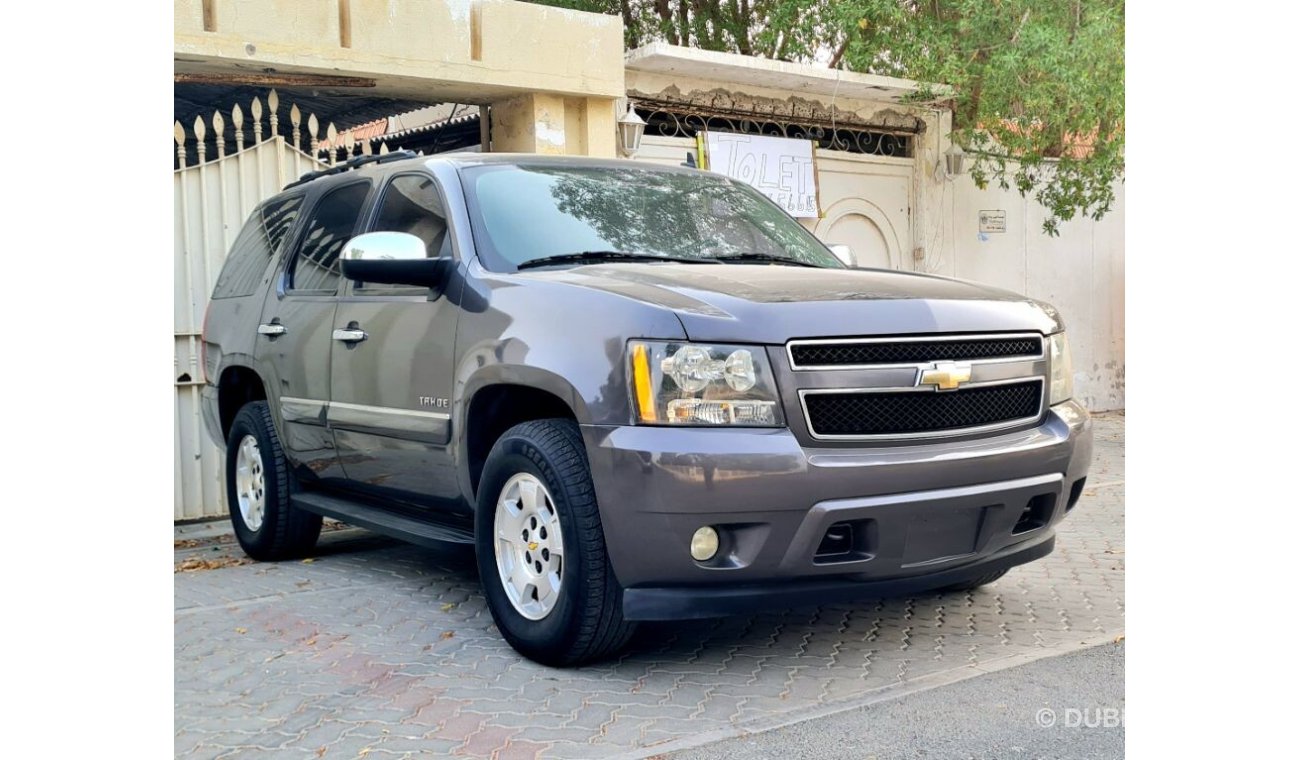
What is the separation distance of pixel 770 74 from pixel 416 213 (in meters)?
6.95

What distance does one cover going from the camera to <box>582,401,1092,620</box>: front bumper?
374 centimetres

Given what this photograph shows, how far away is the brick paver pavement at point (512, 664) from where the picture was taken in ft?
12.3

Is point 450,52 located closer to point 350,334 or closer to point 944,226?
point 350,334

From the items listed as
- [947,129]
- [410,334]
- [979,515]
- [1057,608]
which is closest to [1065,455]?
[979,515]

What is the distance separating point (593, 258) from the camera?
4.81m

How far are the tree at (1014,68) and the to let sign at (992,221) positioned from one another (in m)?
0.36

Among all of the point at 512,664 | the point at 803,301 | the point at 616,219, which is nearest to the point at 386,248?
the point at 616,219

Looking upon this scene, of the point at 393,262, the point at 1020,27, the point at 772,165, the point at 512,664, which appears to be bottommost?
the point at 512,664

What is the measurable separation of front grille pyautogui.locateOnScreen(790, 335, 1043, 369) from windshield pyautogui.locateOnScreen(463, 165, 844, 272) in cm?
114

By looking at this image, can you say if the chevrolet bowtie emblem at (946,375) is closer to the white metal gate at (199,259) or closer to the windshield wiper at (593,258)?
the windshield wiper at (593,258)

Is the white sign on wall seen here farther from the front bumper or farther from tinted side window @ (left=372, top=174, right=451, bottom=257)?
the front bumper

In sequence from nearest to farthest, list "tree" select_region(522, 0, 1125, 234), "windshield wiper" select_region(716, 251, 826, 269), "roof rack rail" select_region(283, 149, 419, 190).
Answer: "windshield wiper" select_region(716, 251, 826, 269)
"roof rack rail" select_region(283, 149, 419, 190)
"tree" select_region(522, 0, 1125, 234)

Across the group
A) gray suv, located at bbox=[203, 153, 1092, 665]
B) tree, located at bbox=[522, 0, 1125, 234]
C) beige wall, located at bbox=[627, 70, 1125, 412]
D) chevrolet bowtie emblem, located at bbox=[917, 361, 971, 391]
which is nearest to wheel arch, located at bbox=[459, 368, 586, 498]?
gray suv, located at bbox=[203, 153, 1092, 665]
